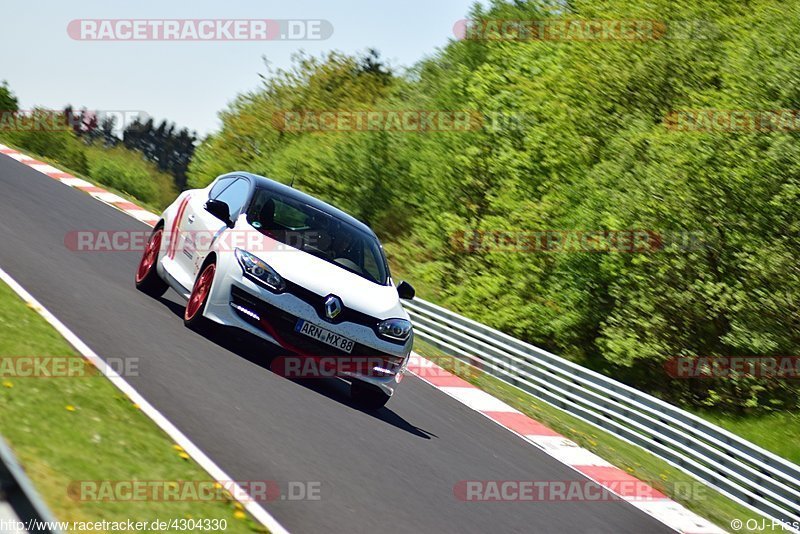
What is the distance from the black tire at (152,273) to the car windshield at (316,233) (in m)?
1.71

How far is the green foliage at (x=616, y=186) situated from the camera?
77.0 ft

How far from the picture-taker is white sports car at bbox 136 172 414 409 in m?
9.56

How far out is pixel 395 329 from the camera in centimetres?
1002

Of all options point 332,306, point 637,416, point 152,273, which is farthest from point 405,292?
point 637,416

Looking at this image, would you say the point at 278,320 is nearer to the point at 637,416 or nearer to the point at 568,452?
the point at 568,452

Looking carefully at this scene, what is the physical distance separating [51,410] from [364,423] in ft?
11.0

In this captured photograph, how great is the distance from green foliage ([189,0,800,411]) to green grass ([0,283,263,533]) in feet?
60.9

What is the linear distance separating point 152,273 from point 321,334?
325cm

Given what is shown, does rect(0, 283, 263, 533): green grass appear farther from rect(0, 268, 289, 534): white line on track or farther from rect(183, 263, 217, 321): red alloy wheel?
rect(183, 263, 217, 321): red alloy wheel

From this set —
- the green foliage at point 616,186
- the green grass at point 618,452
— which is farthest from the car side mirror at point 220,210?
the green foliage at point 616,186

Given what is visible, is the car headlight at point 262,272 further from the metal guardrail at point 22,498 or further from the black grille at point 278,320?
the metal guardrail at point 22,498

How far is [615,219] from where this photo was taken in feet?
87.0

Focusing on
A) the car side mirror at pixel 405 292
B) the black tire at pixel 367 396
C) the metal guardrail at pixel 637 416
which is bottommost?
the metal guardrail at pixel 637 416

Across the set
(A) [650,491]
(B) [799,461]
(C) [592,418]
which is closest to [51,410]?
(A) [650,491]
